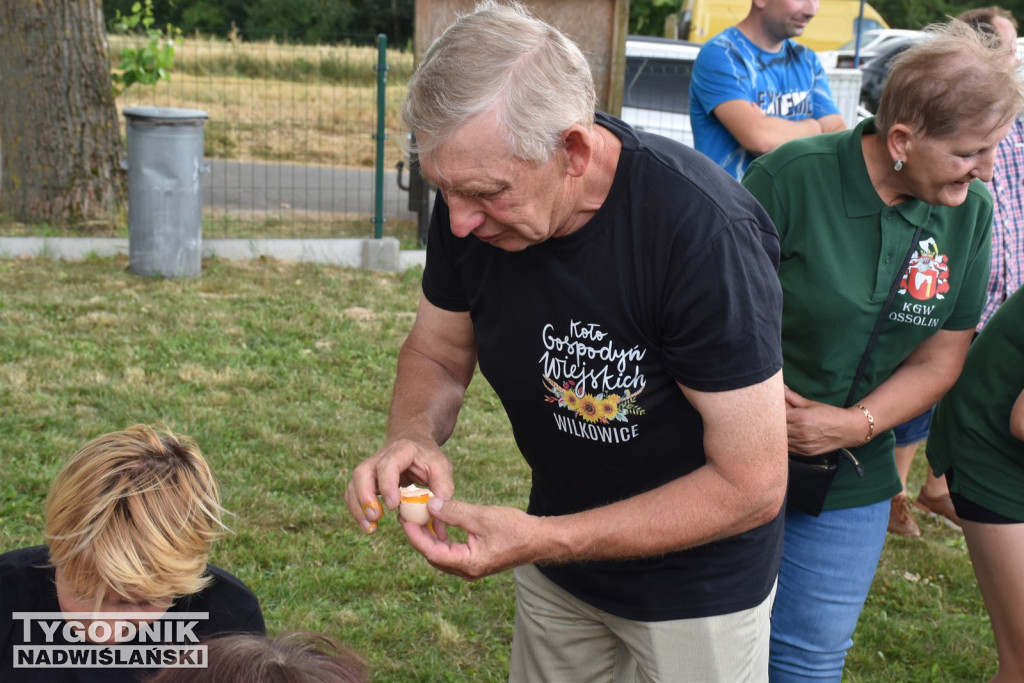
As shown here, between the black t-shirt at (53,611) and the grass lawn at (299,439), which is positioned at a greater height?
the black t-shirt at (53,611)

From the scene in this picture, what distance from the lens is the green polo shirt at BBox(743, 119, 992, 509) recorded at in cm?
228

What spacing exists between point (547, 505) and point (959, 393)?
1143mm

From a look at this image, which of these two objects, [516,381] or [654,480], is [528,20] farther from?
[654,480]

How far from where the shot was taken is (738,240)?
169 centimetres

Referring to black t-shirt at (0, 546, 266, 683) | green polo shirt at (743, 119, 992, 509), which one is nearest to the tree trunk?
black t-shirt at (0, 546, 266, 683)

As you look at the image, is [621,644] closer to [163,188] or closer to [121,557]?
[121,557]

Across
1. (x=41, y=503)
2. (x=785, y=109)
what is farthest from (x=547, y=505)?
(x=785, y=109)

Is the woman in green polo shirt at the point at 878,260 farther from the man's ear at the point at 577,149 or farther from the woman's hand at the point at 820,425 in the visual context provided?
the man's ear at the point at 577,149

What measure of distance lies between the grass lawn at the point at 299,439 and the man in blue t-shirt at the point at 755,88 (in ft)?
5.66

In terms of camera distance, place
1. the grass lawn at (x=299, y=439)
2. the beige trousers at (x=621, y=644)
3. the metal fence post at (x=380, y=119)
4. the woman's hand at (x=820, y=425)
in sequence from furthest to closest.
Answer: the metal fence post at (x=380, y=119) → the grass lawn at (x=299, y=439) → the woman's hand at (x=820, y=425) → the beige trousers at (x=621, y=644)

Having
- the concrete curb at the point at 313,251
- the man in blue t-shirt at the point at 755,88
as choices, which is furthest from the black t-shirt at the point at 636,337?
the concrete curb at the point at 313,251

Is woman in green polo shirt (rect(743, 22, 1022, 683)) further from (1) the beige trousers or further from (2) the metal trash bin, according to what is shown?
(2) the metal trash bin

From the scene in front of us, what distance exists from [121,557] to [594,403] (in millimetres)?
964

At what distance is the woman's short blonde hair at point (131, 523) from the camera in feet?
6.62
